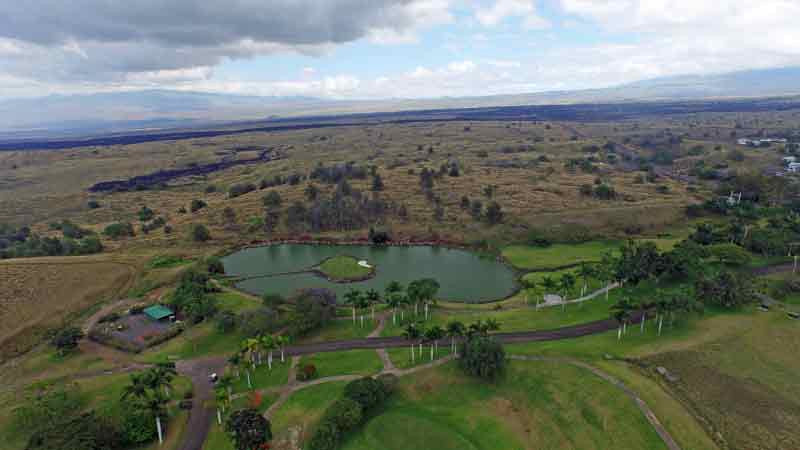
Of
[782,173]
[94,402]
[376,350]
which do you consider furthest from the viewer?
[782,173]

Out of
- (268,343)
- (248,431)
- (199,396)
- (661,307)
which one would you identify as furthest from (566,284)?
(199,396)

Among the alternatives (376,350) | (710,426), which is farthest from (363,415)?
(710,426)

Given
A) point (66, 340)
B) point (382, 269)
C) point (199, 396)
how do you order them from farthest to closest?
point (382, 269) < point (66, 340) < point (199, 396)

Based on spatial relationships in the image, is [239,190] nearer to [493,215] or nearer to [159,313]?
[159,313]

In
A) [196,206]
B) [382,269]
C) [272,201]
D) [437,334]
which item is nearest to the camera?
[437,334]

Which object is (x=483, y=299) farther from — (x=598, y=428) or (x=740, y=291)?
(x=740, y=291)

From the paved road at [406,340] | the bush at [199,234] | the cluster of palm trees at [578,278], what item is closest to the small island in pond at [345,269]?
the paved road at [406,340]
